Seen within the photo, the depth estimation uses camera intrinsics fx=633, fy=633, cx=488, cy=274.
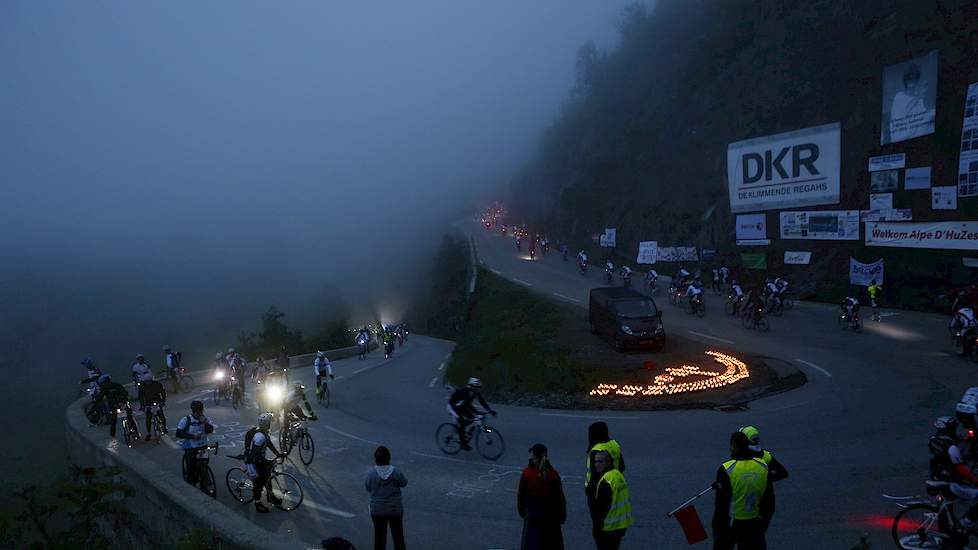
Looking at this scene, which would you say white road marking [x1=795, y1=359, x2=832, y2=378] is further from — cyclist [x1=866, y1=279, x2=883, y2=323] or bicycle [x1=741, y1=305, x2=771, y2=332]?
cyclist [x1=866, y1=279, x2=883, y2=323]

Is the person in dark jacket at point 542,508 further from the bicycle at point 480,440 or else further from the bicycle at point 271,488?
the bicycle at point 480,440

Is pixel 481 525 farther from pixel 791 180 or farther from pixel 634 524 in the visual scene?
pixel 791 180

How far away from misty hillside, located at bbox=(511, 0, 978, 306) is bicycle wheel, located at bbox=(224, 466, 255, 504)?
34.3 meters

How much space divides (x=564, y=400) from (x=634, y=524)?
1071 centimetres

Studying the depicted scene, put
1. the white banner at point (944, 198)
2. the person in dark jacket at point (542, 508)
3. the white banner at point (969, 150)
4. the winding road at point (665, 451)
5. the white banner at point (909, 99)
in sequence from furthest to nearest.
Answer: the white banner at point (909, 99) < the white banner at point (944, 198) < the white banner at point (969, 150) < the winding road at point (665, 451) < the person in dark jacket at point (542, 508)

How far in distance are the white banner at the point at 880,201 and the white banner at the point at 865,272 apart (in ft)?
9.69

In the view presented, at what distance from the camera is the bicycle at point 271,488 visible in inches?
428

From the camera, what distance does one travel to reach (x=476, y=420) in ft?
45.1

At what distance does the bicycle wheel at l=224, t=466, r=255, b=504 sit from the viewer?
11.2 m

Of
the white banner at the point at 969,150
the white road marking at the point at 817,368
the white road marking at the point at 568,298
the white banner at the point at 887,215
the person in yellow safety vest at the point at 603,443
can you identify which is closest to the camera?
the person in yellow safety vest at the point at 603,443

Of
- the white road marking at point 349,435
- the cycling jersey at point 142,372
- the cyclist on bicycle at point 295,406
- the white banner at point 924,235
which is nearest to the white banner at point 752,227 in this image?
the white banner at point 924,235

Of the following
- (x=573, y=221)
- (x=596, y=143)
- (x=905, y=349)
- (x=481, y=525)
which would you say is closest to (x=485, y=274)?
(x=573, y=221)

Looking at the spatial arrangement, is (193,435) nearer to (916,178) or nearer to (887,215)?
(916,178)

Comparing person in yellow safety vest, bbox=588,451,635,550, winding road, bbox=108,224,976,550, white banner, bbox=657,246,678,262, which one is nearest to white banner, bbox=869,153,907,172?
winding road, bbox=108,224,976,550
